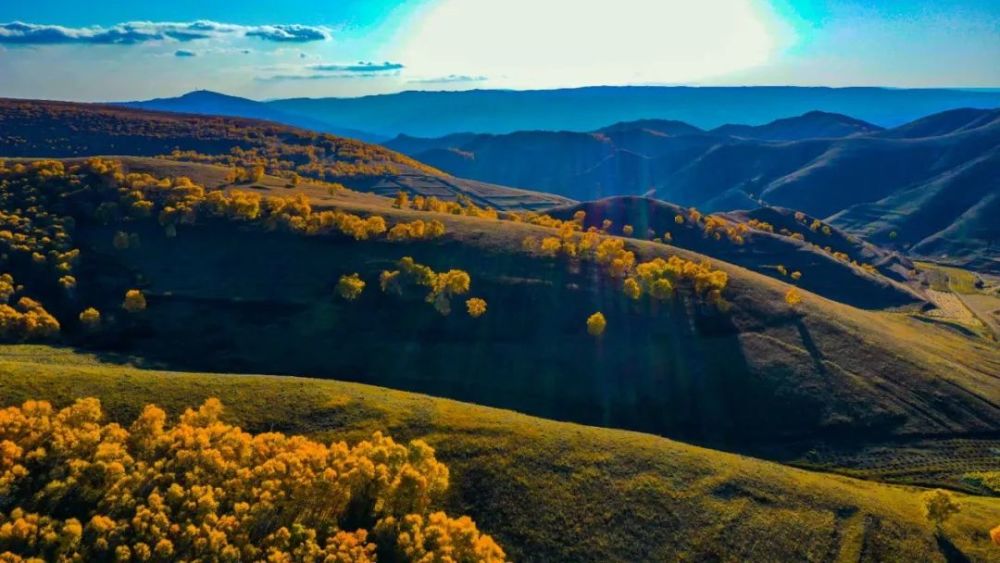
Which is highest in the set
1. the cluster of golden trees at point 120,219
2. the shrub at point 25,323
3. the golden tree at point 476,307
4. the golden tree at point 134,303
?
the cluster of golden trees at point 120,219

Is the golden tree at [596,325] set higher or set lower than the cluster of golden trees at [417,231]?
lower

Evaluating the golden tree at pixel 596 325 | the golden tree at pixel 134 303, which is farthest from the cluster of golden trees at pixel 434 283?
the golden tree at pixel 134 303

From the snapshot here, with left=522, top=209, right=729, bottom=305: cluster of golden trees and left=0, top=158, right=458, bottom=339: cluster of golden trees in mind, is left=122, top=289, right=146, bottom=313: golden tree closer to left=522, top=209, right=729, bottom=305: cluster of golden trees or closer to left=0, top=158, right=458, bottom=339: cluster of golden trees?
left=0, top=158, right=458, bottom=339: cluster of golden trees

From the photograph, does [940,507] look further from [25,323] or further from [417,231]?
[25,323]

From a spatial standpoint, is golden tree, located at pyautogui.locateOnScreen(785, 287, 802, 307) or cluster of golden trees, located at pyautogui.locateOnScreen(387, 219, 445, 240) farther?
cluster of golden trees, located at pyautogui.locateOnScreen(387, 219, 445, 240)

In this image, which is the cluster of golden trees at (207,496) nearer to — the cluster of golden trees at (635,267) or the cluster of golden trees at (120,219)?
the cluster of golden trees at (635,267)

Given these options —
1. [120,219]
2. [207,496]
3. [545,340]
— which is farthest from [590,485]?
[120,219]

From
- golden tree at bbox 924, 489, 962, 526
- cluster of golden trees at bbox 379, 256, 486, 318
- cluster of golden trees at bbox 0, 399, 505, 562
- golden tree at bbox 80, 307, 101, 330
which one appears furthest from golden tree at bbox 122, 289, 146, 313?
golden tree at bbox 924, 489, 962, 526

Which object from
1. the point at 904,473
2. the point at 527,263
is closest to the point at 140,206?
the point at 527,263
